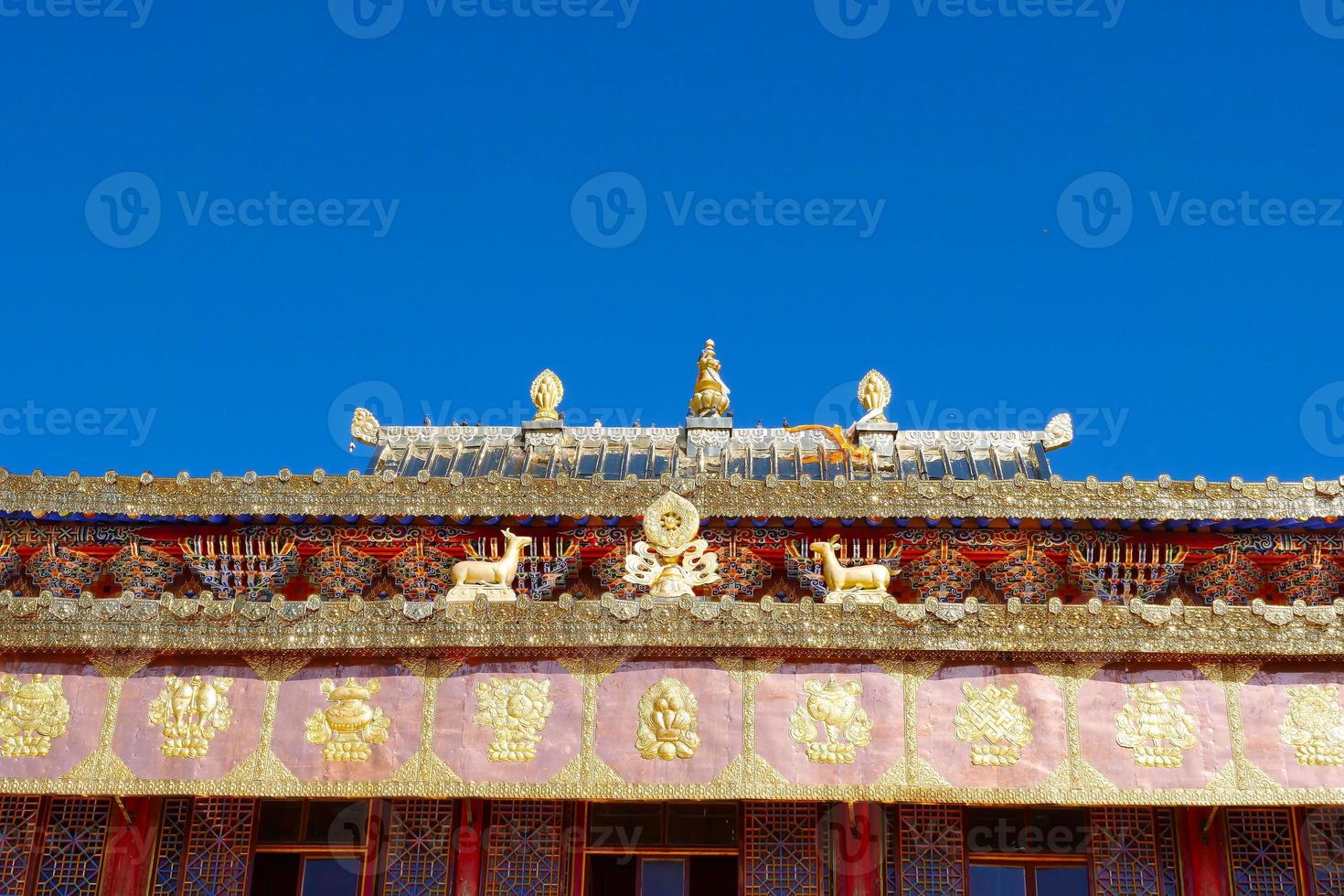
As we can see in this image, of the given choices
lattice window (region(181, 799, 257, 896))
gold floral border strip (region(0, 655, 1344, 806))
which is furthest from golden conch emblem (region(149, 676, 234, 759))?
lattice window (region(181, 799, 257, 896))

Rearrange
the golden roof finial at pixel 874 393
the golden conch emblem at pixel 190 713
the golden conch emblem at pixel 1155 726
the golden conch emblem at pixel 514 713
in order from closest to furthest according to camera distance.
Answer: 1. the golden conch emblem at pixel 1155 726
2. the golden conch emblem at pixel 514 713
3. the golden conch emblem at pixel 190 713
4. the golden roof finial at pixel 874 393

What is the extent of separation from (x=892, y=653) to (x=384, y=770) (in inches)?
173

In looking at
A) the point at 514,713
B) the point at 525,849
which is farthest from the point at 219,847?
the point at 514,713

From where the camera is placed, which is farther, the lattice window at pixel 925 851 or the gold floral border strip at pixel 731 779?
the lattice window at pixel 925 851

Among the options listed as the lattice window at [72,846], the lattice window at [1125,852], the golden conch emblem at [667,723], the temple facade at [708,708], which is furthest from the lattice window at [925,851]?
the lattice window at [72,846]

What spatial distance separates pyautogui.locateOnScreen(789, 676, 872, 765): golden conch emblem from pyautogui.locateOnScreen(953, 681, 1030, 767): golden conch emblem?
32.2 inches

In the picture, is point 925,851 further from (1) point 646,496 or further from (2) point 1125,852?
(1) point 646,496

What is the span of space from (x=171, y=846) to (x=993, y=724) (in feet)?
24.8

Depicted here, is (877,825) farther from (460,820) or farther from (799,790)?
(460,820)

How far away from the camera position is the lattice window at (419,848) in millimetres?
11750

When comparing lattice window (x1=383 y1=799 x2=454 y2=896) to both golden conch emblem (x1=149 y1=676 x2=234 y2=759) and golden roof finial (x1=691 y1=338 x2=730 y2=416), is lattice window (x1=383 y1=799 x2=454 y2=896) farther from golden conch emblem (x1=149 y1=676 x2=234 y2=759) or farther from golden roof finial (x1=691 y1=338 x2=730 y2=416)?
golden roof finial (x1=691 y1=338 x2=730 y2=416)

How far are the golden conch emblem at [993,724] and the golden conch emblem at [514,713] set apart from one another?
137 inches

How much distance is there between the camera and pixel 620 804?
12234mm

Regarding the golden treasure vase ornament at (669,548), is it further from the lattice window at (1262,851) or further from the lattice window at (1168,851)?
the lattice window at (1262,851)
